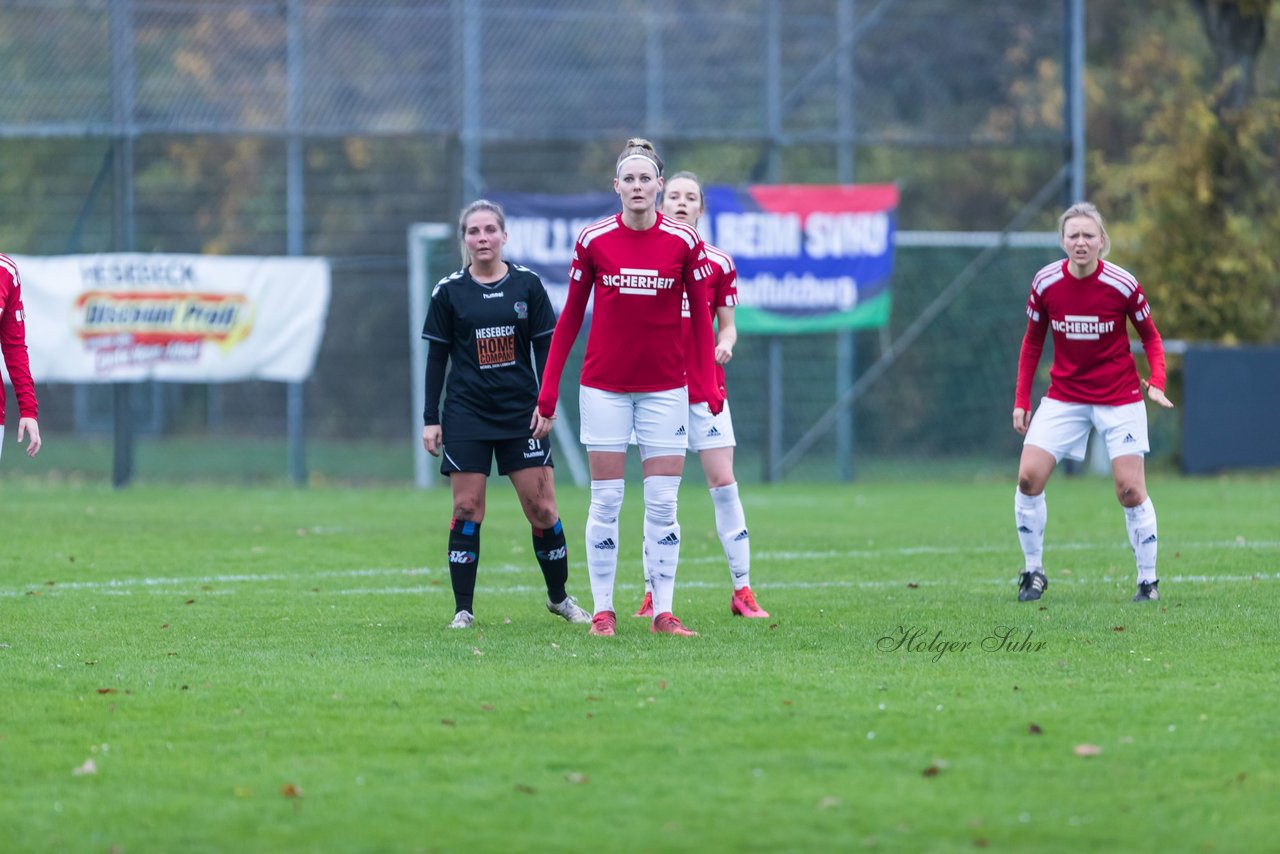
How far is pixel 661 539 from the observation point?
8.57 m

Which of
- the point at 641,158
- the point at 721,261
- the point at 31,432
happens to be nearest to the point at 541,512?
the point at 721,261

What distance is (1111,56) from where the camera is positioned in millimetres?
34312

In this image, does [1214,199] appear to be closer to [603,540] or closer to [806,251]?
[806,251]

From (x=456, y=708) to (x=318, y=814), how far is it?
4.87 ft

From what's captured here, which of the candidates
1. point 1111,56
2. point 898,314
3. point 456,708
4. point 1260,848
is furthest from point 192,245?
point 1260,848

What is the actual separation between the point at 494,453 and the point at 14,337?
227cm

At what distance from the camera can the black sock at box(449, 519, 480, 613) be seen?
29.4 ft

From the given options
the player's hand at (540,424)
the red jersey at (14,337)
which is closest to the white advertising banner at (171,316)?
the red jersey at (14,337)

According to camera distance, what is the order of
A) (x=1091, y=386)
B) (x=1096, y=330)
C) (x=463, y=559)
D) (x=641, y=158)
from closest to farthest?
(x=641, y=158), (x=463, y=559), (x=1096, y=330), (x=1091, y=386)

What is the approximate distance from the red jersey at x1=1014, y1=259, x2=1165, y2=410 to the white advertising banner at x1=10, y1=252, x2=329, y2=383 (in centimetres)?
1232

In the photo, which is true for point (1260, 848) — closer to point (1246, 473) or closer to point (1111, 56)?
point (1246, 473)

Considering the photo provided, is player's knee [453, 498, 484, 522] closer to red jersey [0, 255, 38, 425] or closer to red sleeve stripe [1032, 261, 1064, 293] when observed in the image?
red jersey [0, 255, 38, 425]

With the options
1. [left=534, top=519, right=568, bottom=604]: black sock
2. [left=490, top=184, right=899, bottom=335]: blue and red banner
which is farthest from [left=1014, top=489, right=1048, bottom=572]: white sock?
[left=490, top=184, right=899, bottom=335]: blue and red banner

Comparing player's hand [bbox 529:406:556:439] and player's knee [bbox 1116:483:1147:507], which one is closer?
player's hand [bbox 529:406:556:439]
